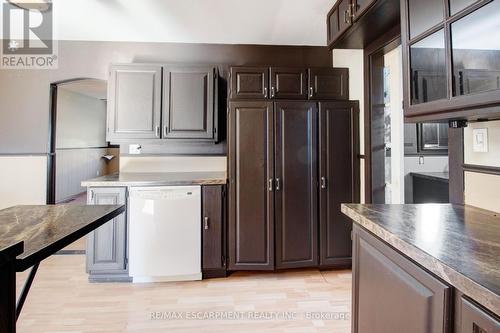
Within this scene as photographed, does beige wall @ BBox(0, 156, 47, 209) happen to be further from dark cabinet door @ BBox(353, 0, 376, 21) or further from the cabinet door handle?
dark cabinet door @ BBox(353, 0, 376, 21)

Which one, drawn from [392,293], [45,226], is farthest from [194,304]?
[392,293]

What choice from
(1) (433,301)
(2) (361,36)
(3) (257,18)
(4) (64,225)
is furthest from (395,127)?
(4) (64,225)

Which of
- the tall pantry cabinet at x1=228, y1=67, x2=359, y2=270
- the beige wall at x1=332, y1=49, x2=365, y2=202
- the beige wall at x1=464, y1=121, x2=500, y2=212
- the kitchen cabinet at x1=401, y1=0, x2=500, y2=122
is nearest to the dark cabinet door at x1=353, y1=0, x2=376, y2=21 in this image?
the kitchen cabinet at x1=401, y1=0, x2=500, y2=122

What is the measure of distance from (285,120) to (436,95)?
1.61 m

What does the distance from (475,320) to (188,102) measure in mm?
2746

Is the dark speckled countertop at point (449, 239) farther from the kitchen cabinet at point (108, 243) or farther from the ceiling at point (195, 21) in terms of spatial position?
the kitchen cabinet at point (108, 243)

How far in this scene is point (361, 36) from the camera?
2006 millimetres

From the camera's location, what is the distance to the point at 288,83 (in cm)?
279

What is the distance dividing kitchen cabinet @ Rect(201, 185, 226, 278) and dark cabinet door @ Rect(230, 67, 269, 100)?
37.6 inches

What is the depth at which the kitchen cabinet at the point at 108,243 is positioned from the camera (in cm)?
261

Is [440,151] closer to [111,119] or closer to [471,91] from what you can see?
[471,91]

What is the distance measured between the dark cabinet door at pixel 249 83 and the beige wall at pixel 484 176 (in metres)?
1.78

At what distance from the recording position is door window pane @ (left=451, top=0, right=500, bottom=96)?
950mm

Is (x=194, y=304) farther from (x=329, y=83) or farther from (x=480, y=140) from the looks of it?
(x=329, y=83)
